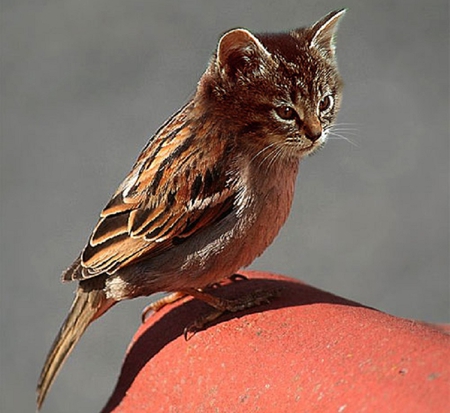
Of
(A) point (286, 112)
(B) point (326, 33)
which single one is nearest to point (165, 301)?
(A) point (286, 112)

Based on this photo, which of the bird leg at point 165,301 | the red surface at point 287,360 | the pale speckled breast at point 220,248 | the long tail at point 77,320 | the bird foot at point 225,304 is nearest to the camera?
the red surface at point 287,360

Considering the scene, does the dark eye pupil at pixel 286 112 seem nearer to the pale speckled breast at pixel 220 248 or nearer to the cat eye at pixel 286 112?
the cat eye at pixel 286 112

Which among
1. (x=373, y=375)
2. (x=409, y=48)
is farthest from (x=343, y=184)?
(x=373, y=375)

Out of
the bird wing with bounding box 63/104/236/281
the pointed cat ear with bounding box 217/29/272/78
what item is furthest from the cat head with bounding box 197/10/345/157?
the bird wing with bounding box 63/104/236/281

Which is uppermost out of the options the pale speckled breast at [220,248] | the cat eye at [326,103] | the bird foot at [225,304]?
the cat eye at [326,103]

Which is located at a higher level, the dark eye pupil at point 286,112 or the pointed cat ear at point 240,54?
the pointed cat ear at point 240,54

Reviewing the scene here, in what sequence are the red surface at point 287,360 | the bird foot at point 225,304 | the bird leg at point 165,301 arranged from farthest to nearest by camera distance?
the bird leg at point 165,301, the bird foot at point 225,304, the red surface at point 287,360

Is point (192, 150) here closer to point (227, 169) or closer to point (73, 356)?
point (227, 169)

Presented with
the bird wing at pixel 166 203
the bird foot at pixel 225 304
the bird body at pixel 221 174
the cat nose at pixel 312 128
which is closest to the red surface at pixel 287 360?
the bird foot at pixel 225 304
